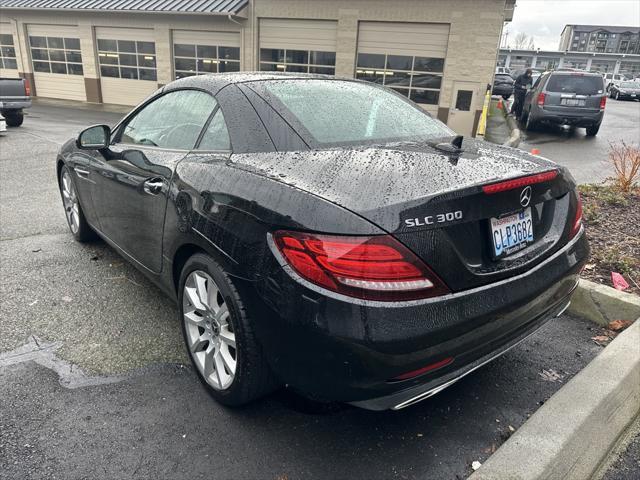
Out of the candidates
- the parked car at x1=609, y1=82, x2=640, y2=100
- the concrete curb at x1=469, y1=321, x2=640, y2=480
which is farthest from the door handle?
the parked car at x1=609, y1=82, x2=640, y2=100

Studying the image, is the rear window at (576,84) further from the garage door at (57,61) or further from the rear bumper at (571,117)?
the garage door at (57,61)

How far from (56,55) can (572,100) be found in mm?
20488

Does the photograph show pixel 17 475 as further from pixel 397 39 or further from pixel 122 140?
pixel 397 39

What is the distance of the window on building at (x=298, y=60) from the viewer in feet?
55.1

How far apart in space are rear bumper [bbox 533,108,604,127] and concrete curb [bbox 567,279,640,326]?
11.5 metres

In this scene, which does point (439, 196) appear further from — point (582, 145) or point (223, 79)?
point (582, 145)

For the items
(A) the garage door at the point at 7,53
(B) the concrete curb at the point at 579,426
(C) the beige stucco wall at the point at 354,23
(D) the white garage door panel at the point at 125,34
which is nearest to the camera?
(B) the concrete curb at the point at 579,426

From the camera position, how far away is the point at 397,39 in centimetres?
1561

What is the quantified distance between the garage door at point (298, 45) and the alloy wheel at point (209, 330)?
15037 millimetres

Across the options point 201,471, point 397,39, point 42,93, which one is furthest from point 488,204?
point 42,93

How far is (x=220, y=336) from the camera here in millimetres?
2428

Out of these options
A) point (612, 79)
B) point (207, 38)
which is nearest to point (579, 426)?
point (207, 38)

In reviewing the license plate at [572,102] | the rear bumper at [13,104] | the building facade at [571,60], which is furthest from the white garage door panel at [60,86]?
the building facade at [571,60]

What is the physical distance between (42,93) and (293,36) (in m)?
13.3
